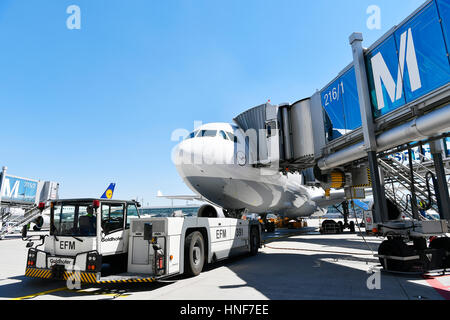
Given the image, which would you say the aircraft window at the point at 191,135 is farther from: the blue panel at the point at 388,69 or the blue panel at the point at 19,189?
the blue panel at the point at 19,189

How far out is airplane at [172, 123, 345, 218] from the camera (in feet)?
34.4

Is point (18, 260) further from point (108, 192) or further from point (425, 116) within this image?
point (108, 192)

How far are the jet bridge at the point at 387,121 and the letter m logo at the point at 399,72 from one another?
0.02 meters

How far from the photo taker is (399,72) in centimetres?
621

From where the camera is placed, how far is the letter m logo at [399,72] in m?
5.79

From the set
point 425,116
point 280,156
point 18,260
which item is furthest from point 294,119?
point 18,260

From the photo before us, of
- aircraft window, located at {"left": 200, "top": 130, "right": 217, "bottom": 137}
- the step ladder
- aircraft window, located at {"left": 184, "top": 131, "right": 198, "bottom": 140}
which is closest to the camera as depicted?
aircraft window, located at {"left": 200, "top": 130, "right": 217, "bottom": 137}

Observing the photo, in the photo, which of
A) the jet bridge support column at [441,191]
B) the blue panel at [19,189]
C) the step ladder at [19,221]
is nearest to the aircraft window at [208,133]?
the jet bridge support column at [441,191]

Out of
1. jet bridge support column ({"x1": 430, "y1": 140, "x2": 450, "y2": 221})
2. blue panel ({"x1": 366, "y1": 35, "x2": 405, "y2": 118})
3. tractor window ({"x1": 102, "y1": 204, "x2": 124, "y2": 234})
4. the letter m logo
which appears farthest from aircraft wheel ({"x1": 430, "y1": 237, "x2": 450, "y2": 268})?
tractor window ({"x1": 102, "y1": 204, "x2": 124, "y2": 234})

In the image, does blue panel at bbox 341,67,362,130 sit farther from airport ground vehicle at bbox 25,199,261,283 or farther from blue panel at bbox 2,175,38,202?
blue panel at bbox 2,175,38,202

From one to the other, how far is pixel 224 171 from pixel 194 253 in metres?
4.23

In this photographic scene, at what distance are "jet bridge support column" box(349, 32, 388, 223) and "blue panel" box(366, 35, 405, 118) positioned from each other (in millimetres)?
126

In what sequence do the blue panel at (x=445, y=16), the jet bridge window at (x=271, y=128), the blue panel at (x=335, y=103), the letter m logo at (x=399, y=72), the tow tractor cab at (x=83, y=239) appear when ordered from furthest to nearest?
the jet bridge window at (x=271, y=128) < the blue panel at (x=335, y=103) < the letter m logo at (x=399, y=72) < the tow tractor cab at (x=83, y=239) < the blue panel at (x=445, y=16)

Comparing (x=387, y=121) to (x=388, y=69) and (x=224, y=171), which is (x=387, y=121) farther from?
(x=224, y=171)
